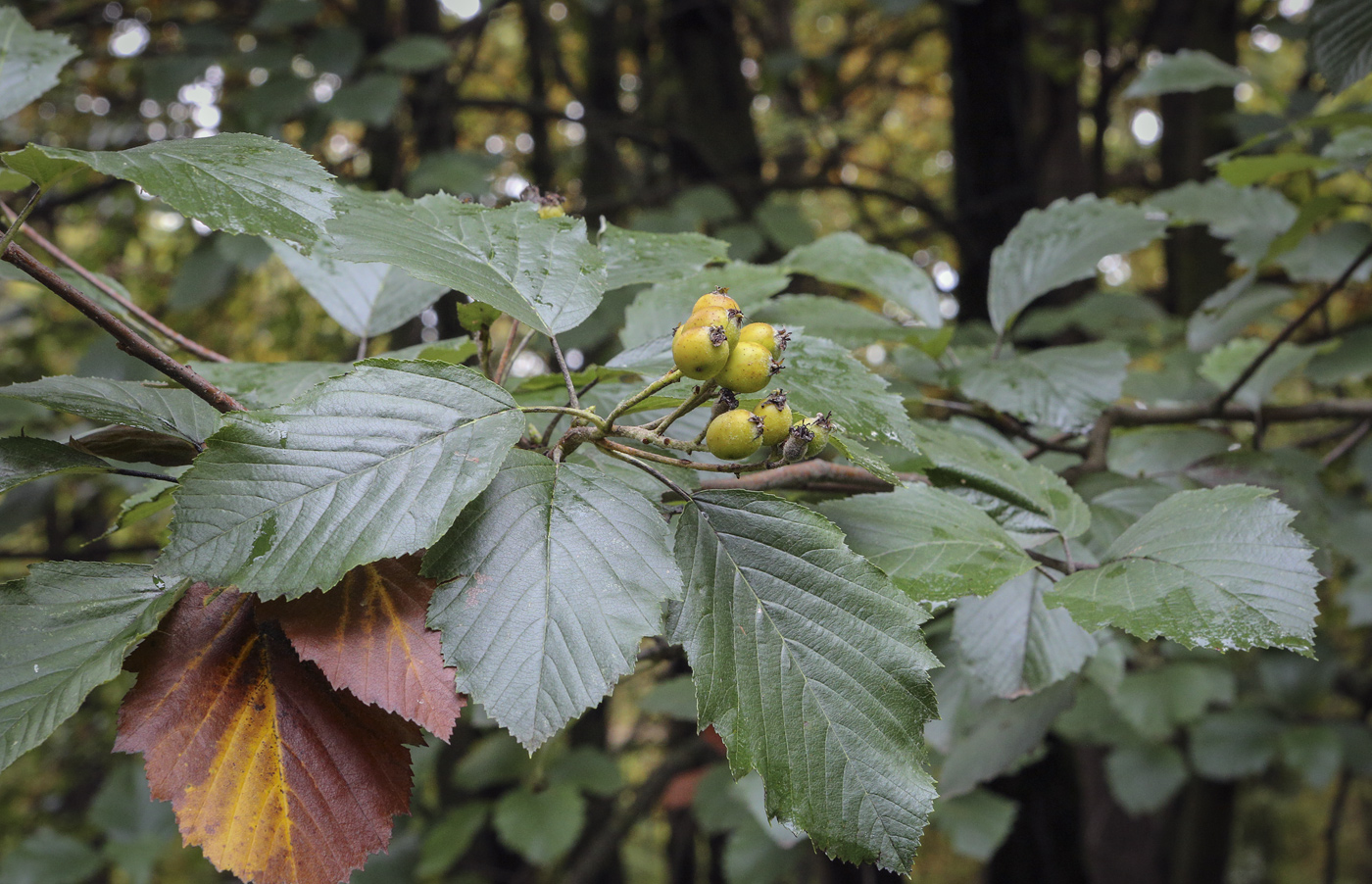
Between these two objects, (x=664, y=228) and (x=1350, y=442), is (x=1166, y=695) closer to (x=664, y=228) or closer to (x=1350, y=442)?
(x=1350, y=442)

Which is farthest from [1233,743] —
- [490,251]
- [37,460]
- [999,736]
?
[37,460]

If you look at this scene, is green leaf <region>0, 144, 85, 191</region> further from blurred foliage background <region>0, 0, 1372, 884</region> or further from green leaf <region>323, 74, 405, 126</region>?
green leaf <region>323, 74, 405, 126</region>

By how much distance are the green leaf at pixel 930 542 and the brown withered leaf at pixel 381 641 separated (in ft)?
1.27

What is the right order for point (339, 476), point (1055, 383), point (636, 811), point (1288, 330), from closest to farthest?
point (339, 476), point (1055, 383), point (1288, 330), point (636, 811)

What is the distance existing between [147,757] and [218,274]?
283cm

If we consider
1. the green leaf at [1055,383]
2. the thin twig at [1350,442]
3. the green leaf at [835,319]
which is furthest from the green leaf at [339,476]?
the thin twig at [1350,442]

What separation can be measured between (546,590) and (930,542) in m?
0.39

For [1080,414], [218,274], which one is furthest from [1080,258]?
[218,274]

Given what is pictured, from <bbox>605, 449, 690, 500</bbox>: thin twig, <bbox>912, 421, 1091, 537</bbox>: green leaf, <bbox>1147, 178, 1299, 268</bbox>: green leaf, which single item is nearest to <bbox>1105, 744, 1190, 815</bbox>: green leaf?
<bbox>1147, 178, 1299, 268</bbox>: green leaf

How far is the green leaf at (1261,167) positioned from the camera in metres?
1.36

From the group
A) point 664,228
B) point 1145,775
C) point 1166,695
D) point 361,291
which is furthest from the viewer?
point 1145,775

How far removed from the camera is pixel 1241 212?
1892mm

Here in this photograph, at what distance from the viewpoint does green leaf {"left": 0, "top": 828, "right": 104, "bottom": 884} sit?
2.97 m

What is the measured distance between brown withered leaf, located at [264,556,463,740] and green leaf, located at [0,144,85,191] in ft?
1.15
